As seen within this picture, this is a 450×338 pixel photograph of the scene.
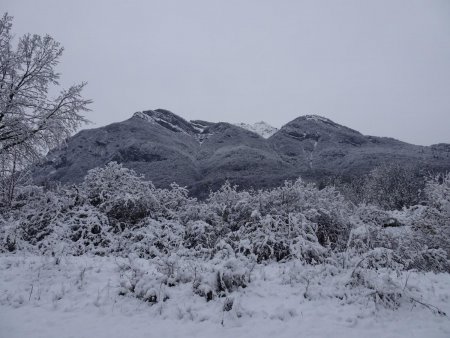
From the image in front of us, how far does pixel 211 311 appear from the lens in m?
5.18

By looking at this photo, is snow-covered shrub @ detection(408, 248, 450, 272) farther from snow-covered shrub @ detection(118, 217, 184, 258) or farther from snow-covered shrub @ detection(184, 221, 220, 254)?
snow-covered shrub @ detection(118, 217, 184, 258)

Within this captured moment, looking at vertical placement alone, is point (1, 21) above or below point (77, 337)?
above

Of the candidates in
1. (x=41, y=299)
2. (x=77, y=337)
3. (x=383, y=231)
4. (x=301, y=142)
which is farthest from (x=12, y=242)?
(x=301, y=142)

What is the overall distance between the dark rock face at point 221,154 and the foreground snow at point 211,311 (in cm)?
5610

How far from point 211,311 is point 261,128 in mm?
172772

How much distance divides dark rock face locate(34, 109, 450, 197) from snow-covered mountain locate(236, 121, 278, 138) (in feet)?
91.2

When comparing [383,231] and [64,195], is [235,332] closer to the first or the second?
[383,231]

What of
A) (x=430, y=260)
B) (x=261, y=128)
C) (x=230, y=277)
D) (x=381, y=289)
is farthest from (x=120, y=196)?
(x=261, y=128)

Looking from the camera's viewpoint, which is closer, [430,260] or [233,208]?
[430,260]

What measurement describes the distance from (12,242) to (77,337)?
602cm

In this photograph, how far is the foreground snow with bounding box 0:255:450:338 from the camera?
4.56 metres

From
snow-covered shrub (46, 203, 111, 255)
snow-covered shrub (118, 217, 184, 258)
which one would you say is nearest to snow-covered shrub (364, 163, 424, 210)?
snow-covered shrub (118, 217, 184, 258)

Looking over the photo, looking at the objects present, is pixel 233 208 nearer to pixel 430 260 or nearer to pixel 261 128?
pixel 430 260

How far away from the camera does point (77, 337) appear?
4.42 m
